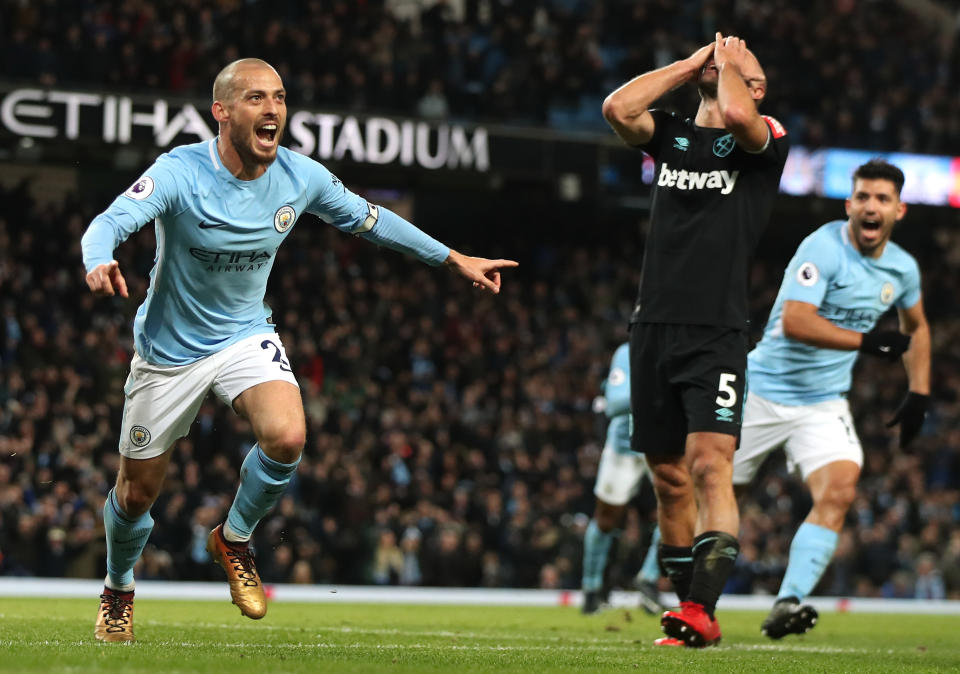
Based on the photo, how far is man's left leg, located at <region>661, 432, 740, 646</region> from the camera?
6.38 m

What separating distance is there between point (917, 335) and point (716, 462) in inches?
115

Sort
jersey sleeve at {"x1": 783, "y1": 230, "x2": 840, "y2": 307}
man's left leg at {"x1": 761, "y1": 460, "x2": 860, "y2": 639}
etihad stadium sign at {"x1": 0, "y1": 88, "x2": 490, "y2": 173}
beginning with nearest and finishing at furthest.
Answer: man's left leg at {"x1": 761, "y1": 460, "x2": 860, "y2": 639} < jersey sleeve at {"x1": 783, "y1": 230, "x2": 840, "y2": 307} < etihad stadium sign at {"x1": 0, "y1": 88, "x2": 490, "y2": 173}

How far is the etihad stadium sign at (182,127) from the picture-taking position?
19.6 m

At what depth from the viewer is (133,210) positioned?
18.7 feet

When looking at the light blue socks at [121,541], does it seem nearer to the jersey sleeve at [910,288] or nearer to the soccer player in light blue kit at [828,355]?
the soccer player in light blue kit at [828,355]

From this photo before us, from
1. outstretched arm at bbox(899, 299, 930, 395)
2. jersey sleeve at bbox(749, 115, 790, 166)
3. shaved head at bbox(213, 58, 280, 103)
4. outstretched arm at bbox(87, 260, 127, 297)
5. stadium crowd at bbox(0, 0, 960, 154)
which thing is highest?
stadium crowd at bbox(0, 0, 960, 154)

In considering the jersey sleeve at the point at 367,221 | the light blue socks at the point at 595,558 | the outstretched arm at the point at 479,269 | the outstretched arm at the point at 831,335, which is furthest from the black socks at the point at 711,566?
the light blue socks at the point at 595,558

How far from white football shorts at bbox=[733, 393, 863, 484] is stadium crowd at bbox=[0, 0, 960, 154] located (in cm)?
1354

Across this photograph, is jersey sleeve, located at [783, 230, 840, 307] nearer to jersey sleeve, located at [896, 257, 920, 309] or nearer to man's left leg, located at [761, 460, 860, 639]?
jersey sleeve, located at [896, 257, 920, 309]

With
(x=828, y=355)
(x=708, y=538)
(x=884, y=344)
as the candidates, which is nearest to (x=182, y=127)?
(x=828, y=355)

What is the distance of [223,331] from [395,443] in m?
13.1

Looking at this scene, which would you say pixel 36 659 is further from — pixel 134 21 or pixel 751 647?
pixel 134 21

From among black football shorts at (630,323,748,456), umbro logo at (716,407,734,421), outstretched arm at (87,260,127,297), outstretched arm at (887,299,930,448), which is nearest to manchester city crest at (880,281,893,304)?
outstretched arm at (887,299,930,448)

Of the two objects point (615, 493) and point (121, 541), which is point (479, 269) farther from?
point (615, 493)
